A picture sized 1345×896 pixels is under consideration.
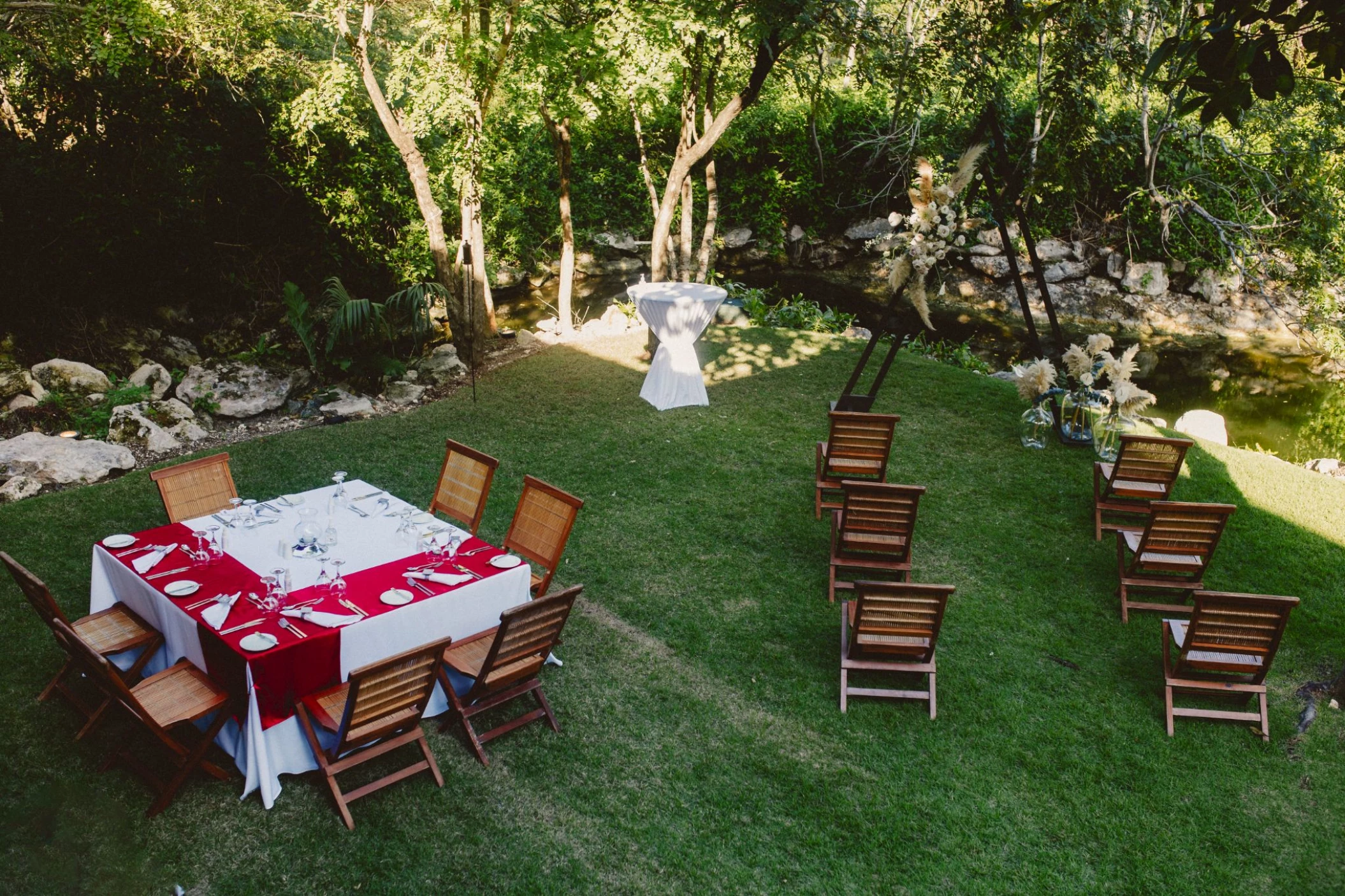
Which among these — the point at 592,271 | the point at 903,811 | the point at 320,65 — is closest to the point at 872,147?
the point at 592,271

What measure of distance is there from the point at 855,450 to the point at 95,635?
6521 mm

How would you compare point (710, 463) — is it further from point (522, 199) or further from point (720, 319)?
point (522, 199)

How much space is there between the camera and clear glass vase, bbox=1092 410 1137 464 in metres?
9.71

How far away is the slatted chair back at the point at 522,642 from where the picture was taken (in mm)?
5062

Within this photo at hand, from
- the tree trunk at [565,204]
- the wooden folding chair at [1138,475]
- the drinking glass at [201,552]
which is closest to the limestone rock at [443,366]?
the tree trunk at [565,204]

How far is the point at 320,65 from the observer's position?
12984mm

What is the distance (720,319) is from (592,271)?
622 centimetres

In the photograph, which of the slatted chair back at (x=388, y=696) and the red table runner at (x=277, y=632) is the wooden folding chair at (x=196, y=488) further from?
the slatted chair back at (x=388, y=696)

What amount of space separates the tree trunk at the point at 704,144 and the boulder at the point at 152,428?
23.8ft

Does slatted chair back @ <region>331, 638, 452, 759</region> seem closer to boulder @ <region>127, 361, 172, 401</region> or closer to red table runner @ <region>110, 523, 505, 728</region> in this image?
red table runner @ <region>110, 523, 505, 728</region>

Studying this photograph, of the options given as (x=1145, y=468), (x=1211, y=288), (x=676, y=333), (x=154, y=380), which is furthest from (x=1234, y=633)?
(x=1211, y=288)

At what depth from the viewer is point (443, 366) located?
13.5 metres

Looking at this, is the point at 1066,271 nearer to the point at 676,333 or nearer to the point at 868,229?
the point at 868,229

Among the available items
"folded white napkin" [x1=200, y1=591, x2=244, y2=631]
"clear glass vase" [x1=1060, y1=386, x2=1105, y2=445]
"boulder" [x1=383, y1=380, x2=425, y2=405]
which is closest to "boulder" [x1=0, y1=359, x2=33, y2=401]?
"boulder" [x1=383, y1=380, x2=425, y2=405]
